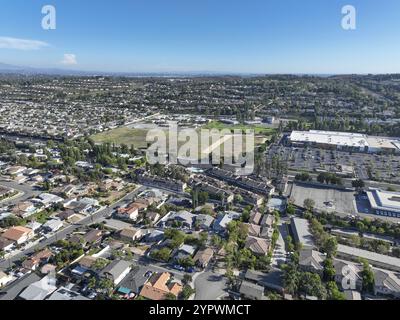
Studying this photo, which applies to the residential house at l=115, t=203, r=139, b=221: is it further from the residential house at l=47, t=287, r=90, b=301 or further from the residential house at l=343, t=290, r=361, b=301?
the residential house at l=343, t=290, r=361, b=301

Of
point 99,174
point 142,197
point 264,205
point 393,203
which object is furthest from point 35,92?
point 393,203

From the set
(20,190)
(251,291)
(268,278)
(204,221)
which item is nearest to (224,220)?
(204,221)

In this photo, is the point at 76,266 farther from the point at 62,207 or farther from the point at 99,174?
the point at 99,174

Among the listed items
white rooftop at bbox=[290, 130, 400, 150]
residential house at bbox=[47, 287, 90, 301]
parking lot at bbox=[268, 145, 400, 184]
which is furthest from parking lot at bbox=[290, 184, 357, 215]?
residential house at bbox=[47, 287, 90, 301]

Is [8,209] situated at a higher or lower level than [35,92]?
lower

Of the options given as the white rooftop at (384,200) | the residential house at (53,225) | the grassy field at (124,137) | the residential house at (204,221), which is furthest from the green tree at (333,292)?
the grassy field at (124,137)

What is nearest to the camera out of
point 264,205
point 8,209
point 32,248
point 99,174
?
point 32,248
